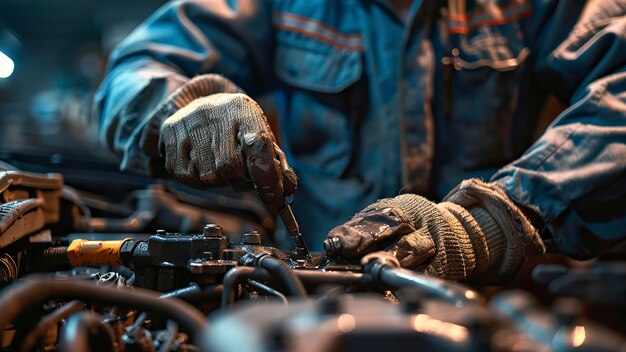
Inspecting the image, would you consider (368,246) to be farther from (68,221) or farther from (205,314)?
(68,221)

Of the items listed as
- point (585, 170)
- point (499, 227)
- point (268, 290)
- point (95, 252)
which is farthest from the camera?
point (585, 170)

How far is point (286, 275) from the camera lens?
77cm

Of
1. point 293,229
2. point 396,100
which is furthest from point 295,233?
point 396,100

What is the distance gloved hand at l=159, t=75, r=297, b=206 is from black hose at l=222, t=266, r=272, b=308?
42 cm

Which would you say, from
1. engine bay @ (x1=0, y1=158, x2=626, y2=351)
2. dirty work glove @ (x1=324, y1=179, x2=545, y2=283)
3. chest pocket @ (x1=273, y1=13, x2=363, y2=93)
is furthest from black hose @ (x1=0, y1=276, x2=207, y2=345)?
chest pocket @ (x1=273, y1=13, x2=363, y2=93)

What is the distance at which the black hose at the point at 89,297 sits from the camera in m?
0.54

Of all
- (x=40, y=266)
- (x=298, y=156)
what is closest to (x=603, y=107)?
(x=298, y=156)

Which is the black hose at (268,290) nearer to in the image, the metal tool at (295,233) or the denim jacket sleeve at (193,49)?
the metal tool at (295,233)

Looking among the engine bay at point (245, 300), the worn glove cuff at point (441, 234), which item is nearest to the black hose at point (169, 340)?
the engine bay at point (245, 300)

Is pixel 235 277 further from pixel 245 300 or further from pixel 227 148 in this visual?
pixel 227 148

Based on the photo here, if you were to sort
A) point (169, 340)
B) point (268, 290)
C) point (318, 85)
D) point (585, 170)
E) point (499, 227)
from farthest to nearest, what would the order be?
1. point (318, 85)
2. point (585, 170)
3. point (499, 227)
4. point (268, 290)
5. point (169, 340)

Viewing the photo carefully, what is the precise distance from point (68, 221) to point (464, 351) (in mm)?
1255

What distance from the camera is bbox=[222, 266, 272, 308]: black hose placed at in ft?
2.43

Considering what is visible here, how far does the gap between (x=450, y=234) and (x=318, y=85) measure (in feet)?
3.18
